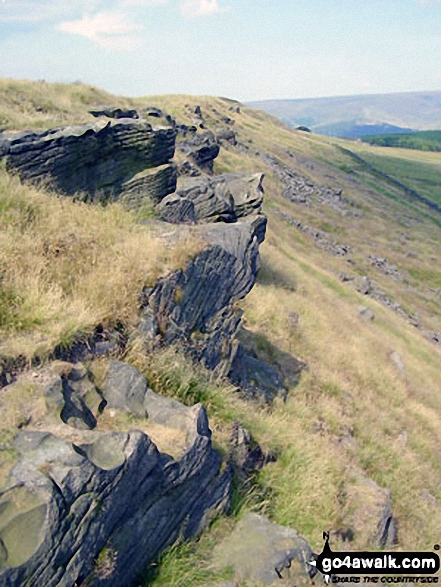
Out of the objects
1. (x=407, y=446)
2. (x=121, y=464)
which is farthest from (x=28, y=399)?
(x=407, y=446)

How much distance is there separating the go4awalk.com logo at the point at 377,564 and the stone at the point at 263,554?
0.70 feet

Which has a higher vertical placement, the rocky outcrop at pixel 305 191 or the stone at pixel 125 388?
the stone at pixel 125 388

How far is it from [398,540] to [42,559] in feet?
21.9

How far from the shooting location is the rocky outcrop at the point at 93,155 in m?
10.4

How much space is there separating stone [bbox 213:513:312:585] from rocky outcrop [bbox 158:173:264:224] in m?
8.94

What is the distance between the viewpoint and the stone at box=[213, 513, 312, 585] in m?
4.82

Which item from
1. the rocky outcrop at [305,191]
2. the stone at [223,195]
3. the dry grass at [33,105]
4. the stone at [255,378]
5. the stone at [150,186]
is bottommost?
the rocky outcrop at [305,191]

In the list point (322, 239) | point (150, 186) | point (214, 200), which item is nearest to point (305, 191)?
point (322, 239)

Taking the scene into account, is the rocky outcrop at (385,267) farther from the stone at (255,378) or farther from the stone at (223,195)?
the stone at (255,378)

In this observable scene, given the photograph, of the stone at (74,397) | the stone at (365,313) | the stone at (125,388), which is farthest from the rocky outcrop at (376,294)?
the stone at (74,397)

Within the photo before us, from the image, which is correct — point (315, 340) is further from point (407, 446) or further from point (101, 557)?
point (101, 557)

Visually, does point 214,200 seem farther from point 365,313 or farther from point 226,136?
point 226,136

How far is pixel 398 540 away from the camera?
852 cm

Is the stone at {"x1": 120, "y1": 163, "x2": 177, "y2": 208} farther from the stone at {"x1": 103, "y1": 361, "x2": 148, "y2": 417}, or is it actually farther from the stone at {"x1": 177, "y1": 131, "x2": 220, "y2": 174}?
the stone at {"x1": 177, "y1": 131, "x2": 220, "y2": 174}
